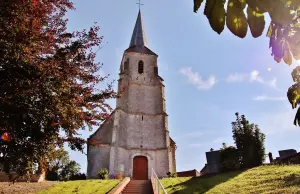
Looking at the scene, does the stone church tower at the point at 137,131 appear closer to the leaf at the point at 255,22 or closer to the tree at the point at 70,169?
the tree at the point at 70,169

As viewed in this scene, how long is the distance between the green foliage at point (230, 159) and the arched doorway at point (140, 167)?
27.6 feet

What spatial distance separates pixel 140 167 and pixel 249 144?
441 inches

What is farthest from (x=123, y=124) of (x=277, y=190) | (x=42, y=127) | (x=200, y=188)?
(x=42, y=127)

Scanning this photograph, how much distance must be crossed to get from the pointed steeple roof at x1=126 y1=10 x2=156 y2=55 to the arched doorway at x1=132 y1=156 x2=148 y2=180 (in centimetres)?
1431

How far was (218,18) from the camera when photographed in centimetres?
127

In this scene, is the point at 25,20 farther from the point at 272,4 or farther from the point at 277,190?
the point at 277,190

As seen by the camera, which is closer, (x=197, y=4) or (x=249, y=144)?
(x=197, y=4)

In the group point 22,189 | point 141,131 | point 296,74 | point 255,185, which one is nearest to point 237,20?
point 296,74

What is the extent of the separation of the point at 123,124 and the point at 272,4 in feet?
94.0

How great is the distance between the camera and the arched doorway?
27908mm

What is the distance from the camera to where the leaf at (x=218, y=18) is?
1267 millimetres

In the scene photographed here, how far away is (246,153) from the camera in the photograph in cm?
2223

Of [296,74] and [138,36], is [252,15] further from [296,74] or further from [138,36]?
[138,36]

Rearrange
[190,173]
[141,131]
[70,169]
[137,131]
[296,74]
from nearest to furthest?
1. [296,74]
2. [190,173]
3. [137,131]
4. [141,131]
5. [70,169]
